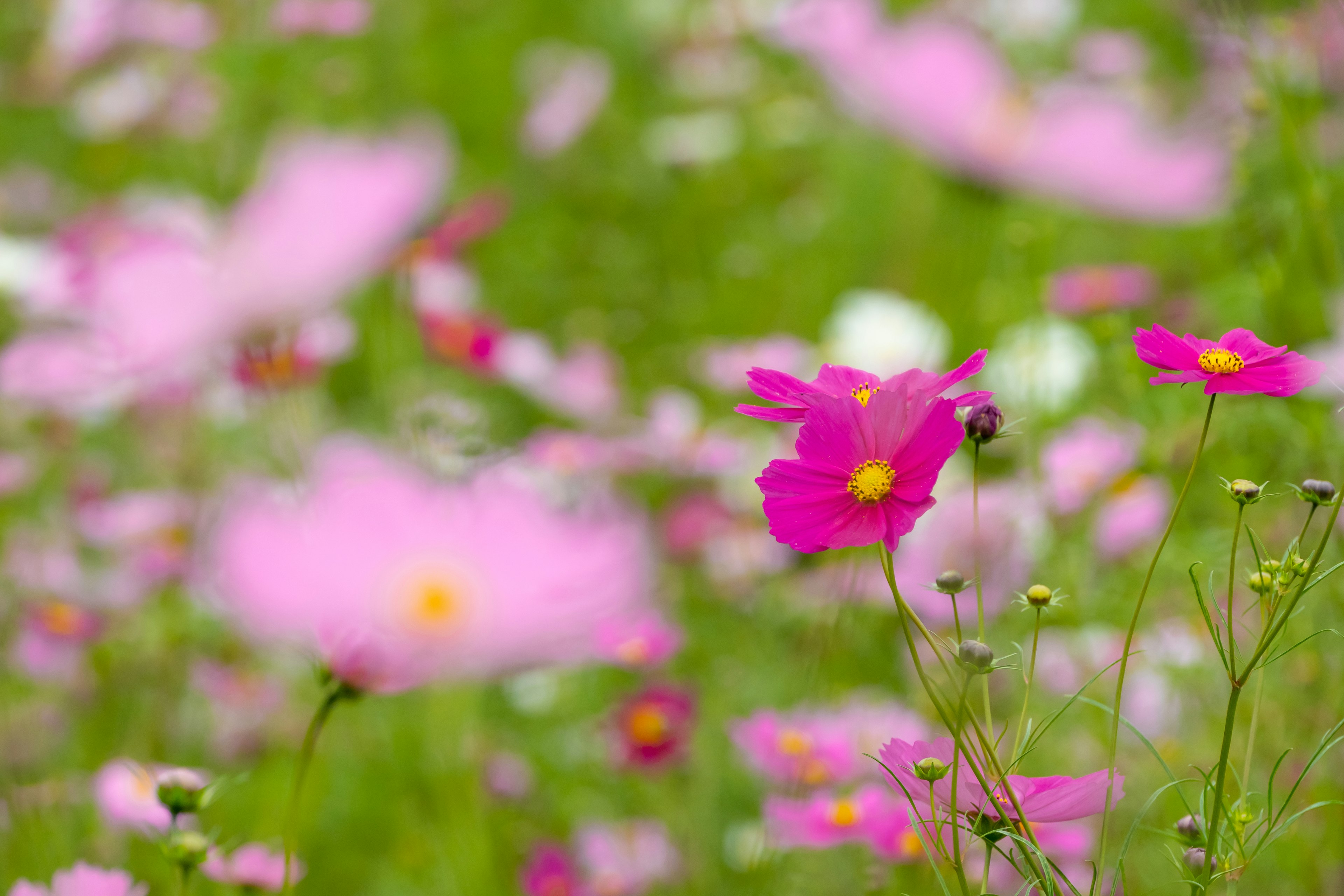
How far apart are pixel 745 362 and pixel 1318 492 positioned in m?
0.64

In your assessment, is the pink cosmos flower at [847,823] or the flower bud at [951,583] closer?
the flower bud at [951,583]

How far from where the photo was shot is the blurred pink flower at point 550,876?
0.63 metres

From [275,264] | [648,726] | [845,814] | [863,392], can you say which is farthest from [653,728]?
[275,264]

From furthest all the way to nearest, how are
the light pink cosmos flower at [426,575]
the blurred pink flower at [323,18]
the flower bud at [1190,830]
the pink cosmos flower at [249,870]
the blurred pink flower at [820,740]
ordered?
the blurred pink flower at [323,18]
the blurred pink flower at [820,740]
the pink cosmos flower at [249,870]
the flower bud at [1190,830]
the light pink cosmos flower at [426,575]

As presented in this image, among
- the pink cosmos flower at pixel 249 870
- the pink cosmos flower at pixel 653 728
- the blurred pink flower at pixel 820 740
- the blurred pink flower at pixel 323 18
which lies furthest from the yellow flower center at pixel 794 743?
the blurred pink flower at pixel 323 18

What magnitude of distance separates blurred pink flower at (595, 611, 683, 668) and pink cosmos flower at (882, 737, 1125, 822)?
0.38 metres

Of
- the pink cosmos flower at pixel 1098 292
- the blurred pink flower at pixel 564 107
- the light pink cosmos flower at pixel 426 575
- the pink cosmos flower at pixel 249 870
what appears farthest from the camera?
the blurred pink flower at pixel 564 107

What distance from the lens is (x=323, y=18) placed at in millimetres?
1477

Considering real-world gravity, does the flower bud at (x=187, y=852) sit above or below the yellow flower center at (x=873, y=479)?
below

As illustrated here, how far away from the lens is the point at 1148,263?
4.54 ft

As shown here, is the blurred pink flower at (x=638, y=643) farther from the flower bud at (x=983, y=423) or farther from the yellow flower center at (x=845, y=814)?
the flower bud at (x=983, y=423)

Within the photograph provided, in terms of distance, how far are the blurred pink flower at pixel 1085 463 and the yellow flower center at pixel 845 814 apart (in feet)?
0.97

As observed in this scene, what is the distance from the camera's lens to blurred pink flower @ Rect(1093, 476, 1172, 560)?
0.74 m

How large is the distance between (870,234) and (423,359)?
751 mm
